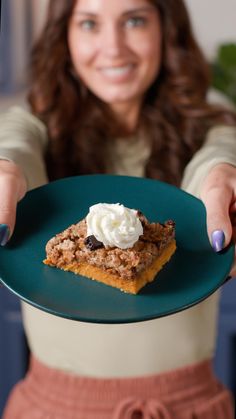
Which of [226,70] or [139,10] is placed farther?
[226,70]

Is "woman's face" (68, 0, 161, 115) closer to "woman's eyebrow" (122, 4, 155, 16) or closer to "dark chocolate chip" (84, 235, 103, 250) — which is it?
"woman's eyebrow" (122, 4, 155, 16)

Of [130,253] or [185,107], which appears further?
[185,107]

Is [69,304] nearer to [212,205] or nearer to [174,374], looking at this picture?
[212,205]

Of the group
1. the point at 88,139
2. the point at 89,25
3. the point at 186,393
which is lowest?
the point at 186,393

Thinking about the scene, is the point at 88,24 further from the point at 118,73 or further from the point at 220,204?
the point at 220,204

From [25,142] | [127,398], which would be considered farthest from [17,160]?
[127,398]

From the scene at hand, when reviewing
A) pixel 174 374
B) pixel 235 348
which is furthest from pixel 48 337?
pixel 235 348

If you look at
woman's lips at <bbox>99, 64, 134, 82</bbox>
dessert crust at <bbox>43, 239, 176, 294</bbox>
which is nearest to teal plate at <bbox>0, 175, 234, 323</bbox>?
dessert crust at <bbox>43, 239, 176, 294</bbox>
